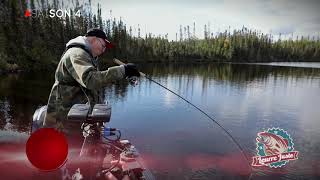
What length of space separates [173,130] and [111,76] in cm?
1883

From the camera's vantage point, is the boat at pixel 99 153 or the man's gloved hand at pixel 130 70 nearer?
the boat at pixel 99 153

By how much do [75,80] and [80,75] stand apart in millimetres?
651

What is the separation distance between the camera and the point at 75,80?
483cm

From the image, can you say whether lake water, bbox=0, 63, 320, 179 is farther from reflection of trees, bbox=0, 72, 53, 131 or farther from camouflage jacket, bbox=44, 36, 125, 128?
camouflage jacket, bbox=44, 36, 125, 128

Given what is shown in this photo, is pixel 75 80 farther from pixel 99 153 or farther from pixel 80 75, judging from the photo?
pixel 99 153

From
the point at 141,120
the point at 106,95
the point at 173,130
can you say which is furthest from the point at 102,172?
the point at 106,95

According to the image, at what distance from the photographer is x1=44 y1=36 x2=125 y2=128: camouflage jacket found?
4.18 metres

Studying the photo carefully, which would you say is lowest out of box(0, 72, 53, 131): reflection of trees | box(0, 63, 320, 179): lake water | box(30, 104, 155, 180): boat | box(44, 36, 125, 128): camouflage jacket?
box(0, 63, 320, 179): lake water

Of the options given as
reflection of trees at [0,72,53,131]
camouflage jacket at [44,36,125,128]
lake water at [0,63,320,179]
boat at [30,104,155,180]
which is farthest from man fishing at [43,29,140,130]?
reflection of trees at [0,72,53,131]

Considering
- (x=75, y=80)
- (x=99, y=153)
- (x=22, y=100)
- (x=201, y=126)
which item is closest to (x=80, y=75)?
(x=75, y=80)

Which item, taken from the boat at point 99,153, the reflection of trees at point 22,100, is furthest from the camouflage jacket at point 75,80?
the reflection of trees at point 22,100

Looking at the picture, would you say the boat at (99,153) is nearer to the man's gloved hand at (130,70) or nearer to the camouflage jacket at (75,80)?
the camouflage jacket at (75,80)

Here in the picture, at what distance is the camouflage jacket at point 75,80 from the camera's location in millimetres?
4176

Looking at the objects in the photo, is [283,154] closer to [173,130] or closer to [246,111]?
[173,130]
